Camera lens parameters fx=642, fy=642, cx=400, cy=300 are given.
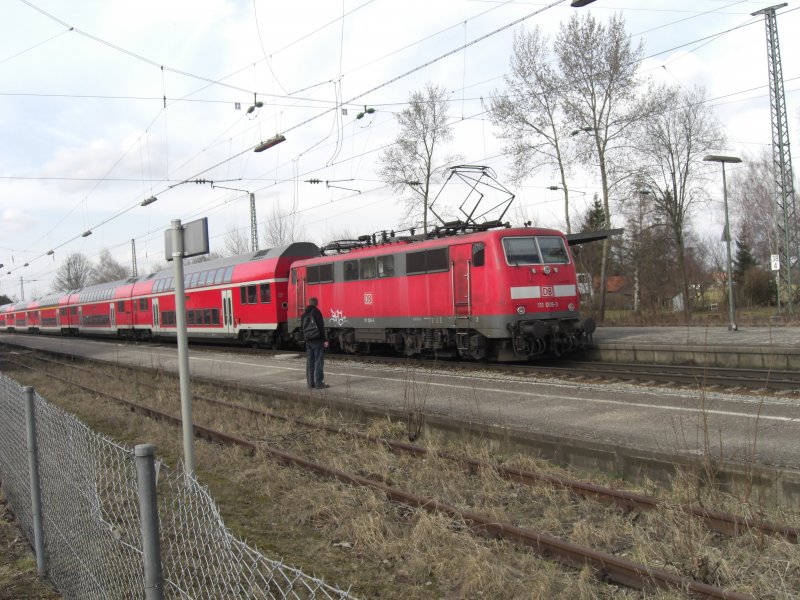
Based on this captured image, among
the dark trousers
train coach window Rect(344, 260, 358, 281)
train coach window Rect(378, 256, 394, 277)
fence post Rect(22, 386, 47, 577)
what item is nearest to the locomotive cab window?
train coach window Rect(378, 256, 394, 277)

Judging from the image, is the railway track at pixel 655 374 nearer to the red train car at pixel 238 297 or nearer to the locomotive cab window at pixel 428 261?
the locomotive cab window at pixel 428 261

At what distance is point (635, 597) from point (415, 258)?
12427 mm

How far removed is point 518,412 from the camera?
9.68m

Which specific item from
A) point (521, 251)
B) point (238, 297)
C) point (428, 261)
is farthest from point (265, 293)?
point (521, 251)

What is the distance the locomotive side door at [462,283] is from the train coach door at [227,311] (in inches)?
496

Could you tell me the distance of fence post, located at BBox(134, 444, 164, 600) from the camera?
8.84 ft

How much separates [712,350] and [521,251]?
4886 mm

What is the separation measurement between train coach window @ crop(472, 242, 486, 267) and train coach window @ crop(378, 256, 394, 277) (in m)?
3.04

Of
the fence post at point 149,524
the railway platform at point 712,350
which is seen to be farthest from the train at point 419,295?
the fence post at point 149,524

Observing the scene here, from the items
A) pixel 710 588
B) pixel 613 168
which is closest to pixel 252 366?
pixel 710 588

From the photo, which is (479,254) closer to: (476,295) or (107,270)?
(476,295)

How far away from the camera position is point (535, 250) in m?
14.6

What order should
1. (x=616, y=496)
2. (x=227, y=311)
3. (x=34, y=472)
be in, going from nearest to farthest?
(x=34, y=472) → (x=616, y=496) → (x=227, y=311)

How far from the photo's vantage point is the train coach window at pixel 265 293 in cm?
2262
